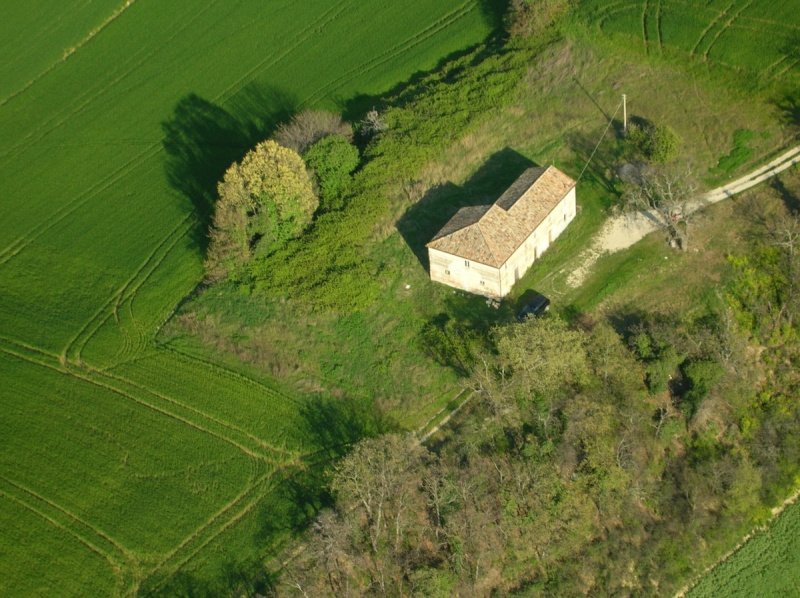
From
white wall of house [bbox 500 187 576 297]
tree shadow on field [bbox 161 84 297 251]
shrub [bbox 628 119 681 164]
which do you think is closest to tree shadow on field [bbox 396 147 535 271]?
white wall of house [bbox 500 187 576 297]

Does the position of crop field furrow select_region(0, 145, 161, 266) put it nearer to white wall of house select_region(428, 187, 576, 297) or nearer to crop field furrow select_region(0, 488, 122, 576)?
crop field furrow select_region(0, 488, 122, 576)

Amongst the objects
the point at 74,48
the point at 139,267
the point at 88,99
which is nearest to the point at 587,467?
the point at 139,267

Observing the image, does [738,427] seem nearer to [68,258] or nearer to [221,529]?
[221,529]

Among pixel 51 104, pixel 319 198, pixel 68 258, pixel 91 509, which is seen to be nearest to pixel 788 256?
pixel 319 198

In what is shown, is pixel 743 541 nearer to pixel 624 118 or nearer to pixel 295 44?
pixel 624 118

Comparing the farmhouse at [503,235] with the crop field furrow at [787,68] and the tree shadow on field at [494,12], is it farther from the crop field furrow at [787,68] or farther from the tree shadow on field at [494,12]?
the tree shadow on field at [494,12]

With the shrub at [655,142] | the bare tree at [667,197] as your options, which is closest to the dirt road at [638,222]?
the bare tree at [667,197]
